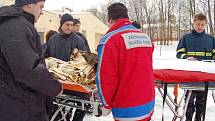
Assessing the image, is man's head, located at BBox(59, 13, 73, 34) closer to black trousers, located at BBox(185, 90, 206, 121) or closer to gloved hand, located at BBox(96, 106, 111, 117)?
black trousers, located at BBox(185, 90, 206, 121)

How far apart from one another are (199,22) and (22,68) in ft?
11.0

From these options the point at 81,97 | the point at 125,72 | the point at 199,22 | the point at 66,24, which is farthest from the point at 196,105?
the point at 125,72

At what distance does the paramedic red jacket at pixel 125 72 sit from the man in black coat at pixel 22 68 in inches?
17.9

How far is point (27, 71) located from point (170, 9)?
54011 millimetres

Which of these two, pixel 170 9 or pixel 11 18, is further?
pixel 170 9

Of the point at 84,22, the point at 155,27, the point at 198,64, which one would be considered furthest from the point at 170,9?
the point at 198,64

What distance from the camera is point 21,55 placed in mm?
2369

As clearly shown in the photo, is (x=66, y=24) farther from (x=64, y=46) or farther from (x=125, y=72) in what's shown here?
→ (x=125, y=72)

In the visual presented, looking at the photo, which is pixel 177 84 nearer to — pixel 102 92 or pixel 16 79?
pixel 102 92

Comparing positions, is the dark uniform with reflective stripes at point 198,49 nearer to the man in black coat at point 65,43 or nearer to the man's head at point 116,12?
the man in black coat at point 65,43

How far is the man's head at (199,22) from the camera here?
16.8ft

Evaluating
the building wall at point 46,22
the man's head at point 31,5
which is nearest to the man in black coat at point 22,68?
the man's head at point 31,5

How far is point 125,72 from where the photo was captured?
9.61ft

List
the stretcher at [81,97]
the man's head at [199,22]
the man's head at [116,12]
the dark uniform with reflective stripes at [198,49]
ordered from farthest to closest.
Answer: the dark uniform with reflective stripes at [198,49]
the man's head at [199,22]
the stretcher at [81,97]
the man's head at [116,12]
